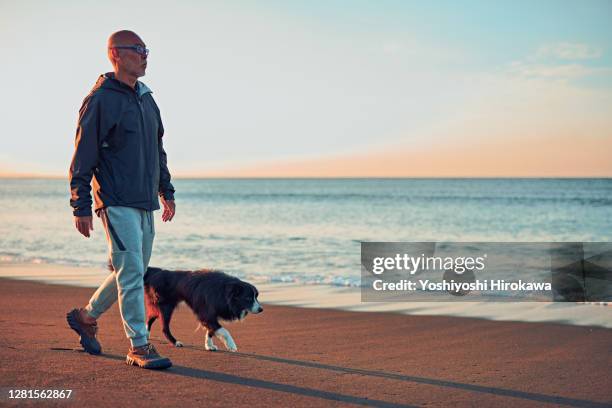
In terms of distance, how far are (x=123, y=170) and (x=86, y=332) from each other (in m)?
1.34

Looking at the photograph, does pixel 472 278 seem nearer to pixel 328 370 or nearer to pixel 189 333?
pixel 189 333

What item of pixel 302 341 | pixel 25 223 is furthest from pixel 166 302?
pixel 25 223

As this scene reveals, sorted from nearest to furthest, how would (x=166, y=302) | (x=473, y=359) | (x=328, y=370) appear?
(x=328, y=370) → (x=473, y=359) → (x=166, y=302)

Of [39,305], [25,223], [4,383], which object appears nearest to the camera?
[4,383]

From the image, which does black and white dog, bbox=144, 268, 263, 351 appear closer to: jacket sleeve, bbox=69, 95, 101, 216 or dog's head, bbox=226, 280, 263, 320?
dog's head, bbox=226, 280, 263, 320

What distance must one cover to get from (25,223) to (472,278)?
22457mm

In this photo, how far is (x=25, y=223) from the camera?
29.1m

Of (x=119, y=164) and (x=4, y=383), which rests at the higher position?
(x=119, y=164)

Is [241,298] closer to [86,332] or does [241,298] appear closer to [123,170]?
[86,332]

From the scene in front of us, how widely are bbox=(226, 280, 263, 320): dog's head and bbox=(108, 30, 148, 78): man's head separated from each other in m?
2.04

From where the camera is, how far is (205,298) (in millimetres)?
5801

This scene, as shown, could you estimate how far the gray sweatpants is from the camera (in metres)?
4.61

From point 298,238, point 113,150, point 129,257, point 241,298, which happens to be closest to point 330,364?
point 241,298

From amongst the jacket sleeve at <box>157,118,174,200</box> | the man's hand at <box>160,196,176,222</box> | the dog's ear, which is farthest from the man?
the dog's ear
